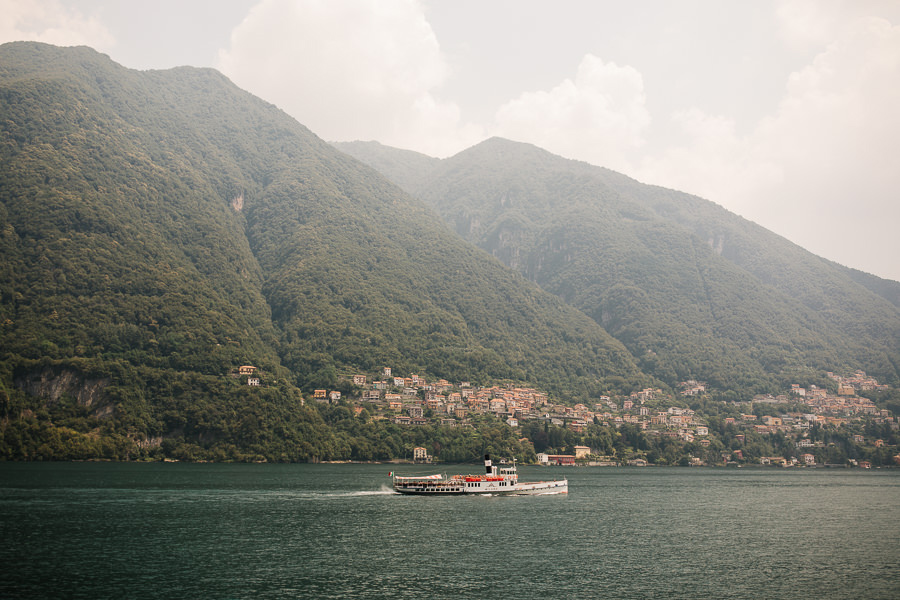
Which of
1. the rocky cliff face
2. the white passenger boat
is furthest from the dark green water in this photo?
the rocky cliff face

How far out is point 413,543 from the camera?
6019cm

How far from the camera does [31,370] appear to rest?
439ft

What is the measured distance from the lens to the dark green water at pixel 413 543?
45.1 metres

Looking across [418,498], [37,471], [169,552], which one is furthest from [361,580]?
[37,471]

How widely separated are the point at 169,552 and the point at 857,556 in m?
48.8

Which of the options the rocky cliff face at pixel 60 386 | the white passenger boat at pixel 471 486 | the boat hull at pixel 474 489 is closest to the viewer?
the boat hull at pixel 474 489

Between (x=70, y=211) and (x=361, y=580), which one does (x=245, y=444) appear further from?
(x=361, y=580)

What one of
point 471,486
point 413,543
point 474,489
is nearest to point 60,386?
point 471,486

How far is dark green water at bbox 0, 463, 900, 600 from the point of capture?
4512 centimetres

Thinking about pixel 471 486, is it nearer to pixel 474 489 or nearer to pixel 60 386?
pixel 474 489

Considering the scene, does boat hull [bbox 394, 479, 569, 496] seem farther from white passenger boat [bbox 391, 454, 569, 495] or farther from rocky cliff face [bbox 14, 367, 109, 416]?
rocky cliff face [bbox 14, 367, 109, 416]

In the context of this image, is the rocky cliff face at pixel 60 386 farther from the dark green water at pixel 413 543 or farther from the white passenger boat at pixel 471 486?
the white passenger boat at pixel 471 486

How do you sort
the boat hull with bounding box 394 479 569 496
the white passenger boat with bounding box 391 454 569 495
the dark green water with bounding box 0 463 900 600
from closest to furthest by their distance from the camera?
1. the dark green water with bounding box 0 463 900 600
2. the boat hull with bounding box 394 479 569 496
3. the white passenger boat with bounding box 391 454 569 495

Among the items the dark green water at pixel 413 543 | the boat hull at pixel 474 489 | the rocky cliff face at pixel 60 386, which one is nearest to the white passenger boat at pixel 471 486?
the boat hull at pixel 474 489
